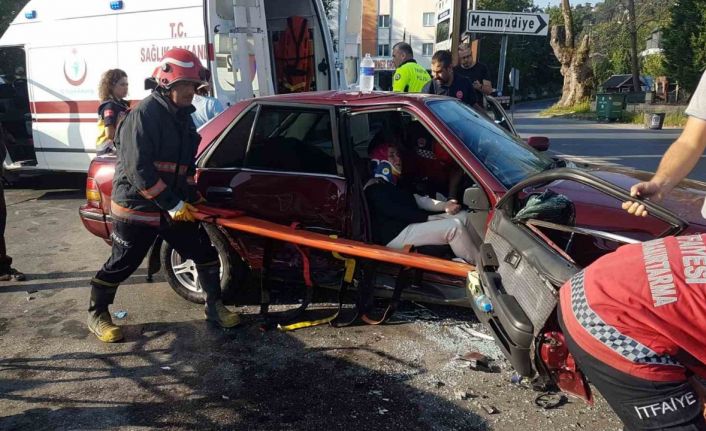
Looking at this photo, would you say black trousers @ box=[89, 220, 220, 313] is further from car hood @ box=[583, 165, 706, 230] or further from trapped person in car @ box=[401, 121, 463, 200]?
car hood @ box=[583, 165, 706, 230]

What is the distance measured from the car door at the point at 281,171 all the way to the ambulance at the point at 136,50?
269cm

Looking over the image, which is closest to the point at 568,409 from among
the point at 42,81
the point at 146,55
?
the point at 146,55

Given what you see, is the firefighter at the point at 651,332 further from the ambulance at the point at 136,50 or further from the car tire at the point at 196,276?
the ambulance at the point at 136,50

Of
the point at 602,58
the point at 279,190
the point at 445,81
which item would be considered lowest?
the point at 279,190

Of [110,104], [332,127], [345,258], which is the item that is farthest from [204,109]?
[345,258]

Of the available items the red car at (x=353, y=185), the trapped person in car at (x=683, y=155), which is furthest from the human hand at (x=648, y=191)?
the red car at (x=353, y=185)

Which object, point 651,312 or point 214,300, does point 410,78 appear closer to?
point 214,300

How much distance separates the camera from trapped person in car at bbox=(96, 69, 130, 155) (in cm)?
552

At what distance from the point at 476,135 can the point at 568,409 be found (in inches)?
70.3

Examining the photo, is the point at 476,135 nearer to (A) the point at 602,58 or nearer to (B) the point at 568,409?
(B) the point at 568,409

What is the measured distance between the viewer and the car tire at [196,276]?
407cm

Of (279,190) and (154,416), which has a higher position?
(279,190)

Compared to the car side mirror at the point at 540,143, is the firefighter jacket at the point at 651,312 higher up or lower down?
lower down

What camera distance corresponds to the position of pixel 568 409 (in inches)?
113
